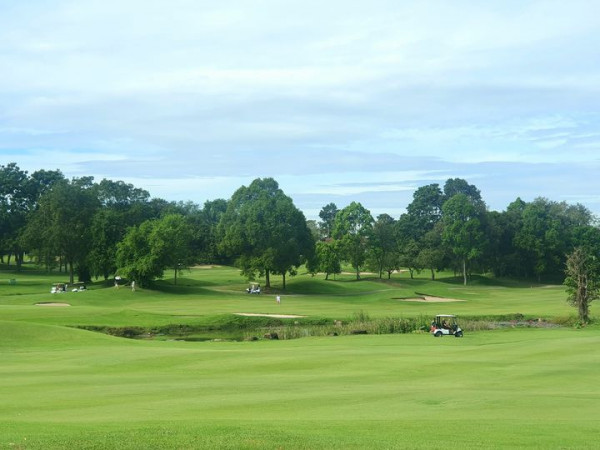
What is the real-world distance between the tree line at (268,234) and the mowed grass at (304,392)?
4877 centimetres

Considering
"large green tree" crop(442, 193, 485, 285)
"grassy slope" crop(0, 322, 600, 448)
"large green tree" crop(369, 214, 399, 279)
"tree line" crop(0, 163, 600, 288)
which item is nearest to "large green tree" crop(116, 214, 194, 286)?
"tree line" crop(0, 163, 600, 288)

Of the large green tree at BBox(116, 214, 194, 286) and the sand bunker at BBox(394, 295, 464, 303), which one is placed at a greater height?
the large green tree at BBox(116, 214, 194, 286)

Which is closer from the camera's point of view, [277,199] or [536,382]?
[536,382]

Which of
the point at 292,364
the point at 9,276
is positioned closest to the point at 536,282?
the point at 9,276

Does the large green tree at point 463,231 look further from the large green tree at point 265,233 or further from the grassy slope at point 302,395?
the grassy slope at point 302,395

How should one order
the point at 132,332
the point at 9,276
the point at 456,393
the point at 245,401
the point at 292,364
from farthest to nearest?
the point at 9,276, the point at 132,332, the point at 292,364, the point at 456,393, the point at 245,401

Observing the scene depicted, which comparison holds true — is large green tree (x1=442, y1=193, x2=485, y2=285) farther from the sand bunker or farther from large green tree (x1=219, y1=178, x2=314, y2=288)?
large green tree (x1=219, y1=178, x2=314, y2=288)

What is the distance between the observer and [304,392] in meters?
23.8

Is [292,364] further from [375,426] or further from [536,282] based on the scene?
[536,282]

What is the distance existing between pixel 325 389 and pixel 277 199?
76.6 metres

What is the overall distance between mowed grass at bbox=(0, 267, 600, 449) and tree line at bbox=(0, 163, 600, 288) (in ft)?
160

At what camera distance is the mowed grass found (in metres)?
15.9

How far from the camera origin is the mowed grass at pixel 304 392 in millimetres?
15867

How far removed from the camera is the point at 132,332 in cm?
5481
